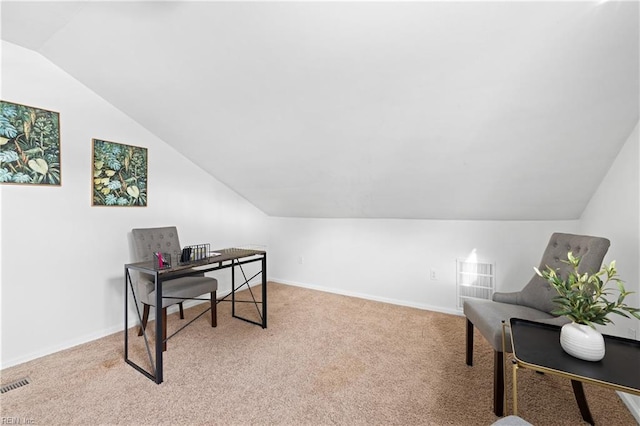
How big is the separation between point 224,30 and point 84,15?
96 centimetres

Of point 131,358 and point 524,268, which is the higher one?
point 524,268

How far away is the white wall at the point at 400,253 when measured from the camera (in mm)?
2953

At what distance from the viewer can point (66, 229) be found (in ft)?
7.80

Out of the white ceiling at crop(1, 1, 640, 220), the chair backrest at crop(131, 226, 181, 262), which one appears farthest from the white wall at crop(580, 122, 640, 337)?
the chair backrest at crop(131, 226, 181, 262)

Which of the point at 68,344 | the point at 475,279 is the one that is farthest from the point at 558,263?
the point at 68,344

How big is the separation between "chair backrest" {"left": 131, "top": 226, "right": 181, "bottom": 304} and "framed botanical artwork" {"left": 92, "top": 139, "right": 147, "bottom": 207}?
1.14ft

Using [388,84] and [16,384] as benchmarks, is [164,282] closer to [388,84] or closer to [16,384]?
[16,384]

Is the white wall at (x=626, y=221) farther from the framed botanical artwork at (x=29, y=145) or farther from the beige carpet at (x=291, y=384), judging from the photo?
the framed botanical artwork at (x=29, y=145)

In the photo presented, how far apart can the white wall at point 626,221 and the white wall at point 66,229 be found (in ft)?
12.9

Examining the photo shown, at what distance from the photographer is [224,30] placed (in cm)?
164

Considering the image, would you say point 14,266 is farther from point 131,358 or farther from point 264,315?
point 264,315

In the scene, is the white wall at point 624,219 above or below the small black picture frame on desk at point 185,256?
above

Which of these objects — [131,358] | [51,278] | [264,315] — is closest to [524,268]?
[264,315]

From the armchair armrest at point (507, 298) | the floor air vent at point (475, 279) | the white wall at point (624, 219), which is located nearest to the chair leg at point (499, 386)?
the armchair armrest at point (507, 298)
